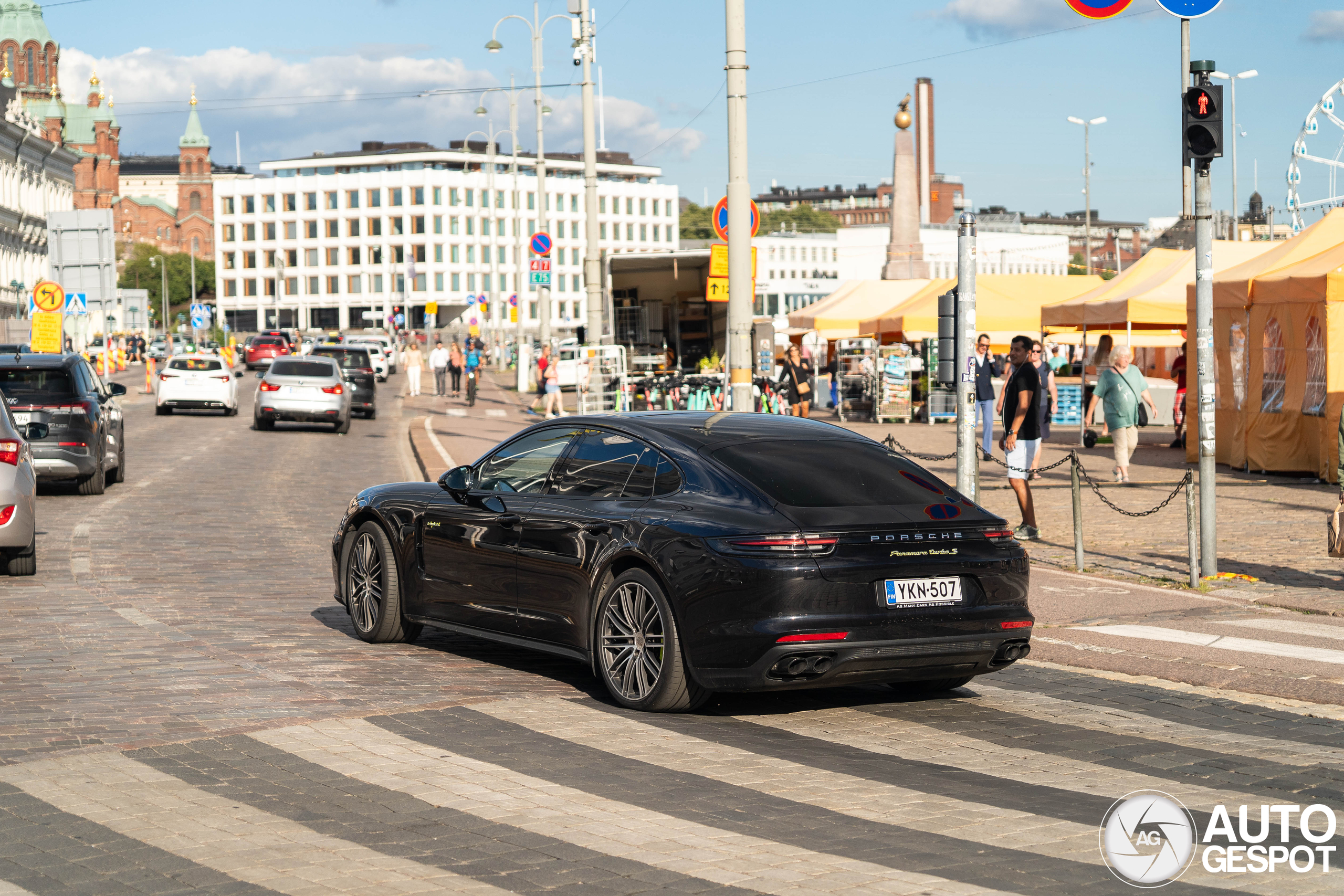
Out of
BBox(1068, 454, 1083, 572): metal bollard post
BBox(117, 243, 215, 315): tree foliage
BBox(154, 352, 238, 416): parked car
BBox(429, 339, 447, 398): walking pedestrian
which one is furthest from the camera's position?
BBox(117, 243, 215, 315): tree foliage

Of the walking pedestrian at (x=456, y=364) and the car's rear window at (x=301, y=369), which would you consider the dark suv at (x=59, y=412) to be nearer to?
the car's rear window at (x=301, y=369)

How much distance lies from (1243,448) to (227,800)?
1949 centimetres

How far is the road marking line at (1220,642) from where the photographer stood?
364 inches

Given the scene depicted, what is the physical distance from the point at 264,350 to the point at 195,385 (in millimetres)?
41299

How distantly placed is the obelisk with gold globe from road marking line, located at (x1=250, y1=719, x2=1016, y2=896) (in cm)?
5172

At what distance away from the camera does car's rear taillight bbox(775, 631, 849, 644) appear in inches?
280

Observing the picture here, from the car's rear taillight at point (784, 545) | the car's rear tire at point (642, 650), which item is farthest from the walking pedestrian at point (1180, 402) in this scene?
the car's rear taillight at point (784, 545)

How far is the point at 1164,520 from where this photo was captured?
17.1 m

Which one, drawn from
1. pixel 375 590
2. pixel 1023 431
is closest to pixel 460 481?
pixel 375 590

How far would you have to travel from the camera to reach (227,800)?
5.93 m

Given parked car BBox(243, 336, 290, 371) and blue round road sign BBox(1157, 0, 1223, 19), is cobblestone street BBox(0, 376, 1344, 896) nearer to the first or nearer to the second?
blue round road sign BBox(1157, 0, 1223, 19)

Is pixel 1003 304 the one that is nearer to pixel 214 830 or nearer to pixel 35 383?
pixel 35 383

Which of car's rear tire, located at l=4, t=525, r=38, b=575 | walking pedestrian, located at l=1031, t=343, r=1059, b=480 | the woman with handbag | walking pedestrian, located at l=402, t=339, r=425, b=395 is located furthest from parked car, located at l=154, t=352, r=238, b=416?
car's rear tire, located at l=4, t=525, r=38, b=575

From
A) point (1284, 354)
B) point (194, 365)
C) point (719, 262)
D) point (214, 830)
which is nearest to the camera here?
point (214, 830)
